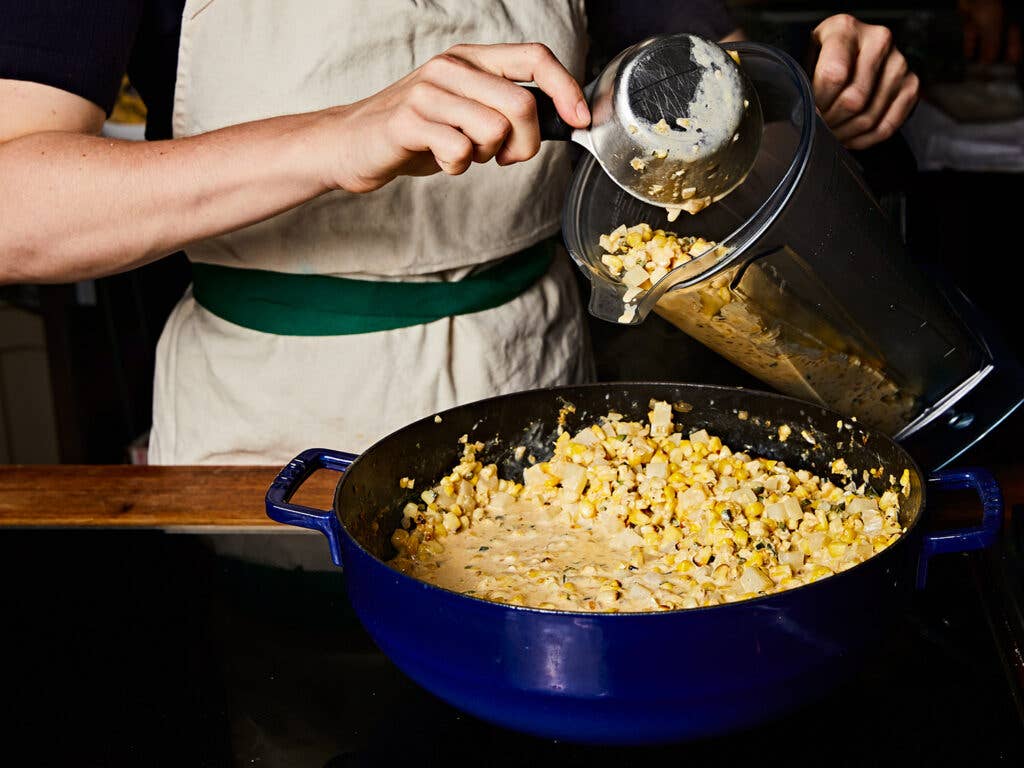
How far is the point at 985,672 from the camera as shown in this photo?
2.81ft

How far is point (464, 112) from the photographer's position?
882 mm

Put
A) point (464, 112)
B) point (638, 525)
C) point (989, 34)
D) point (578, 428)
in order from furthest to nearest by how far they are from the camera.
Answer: point (989, 34)
point (578, 428)
point (638, 525)
point (464, 112)

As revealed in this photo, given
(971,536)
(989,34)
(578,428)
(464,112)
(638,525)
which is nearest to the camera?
(971,536)

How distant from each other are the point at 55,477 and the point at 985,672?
38.5 inches

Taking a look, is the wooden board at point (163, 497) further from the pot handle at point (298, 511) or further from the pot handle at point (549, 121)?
the pot handle at point (549, 121)

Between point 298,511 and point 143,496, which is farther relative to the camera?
point 143,496

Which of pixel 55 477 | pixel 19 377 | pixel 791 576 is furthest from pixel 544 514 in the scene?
pixel 19 377

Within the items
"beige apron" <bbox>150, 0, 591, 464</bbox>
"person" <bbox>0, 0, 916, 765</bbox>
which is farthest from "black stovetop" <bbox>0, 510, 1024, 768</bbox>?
"beige apron" <bbox>150, 0, 591, 464</bbox>

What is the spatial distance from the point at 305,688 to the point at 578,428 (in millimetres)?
394

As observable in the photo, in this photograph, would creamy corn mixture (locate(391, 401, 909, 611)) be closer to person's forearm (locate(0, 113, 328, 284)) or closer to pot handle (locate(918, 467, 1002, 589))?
pot handle (locate(918, 467, 1002, 589))

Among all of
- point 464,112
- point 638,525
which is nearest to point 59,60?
point 464,112

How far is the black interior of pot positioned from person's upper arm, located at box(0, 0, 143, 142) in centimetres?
47

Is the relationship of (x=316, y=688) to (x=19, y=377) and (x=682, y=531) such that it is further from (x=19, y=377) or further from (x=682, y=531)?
(x=19, y=377)

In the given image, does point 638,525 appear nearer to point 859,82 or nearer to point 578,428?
point 578,428
